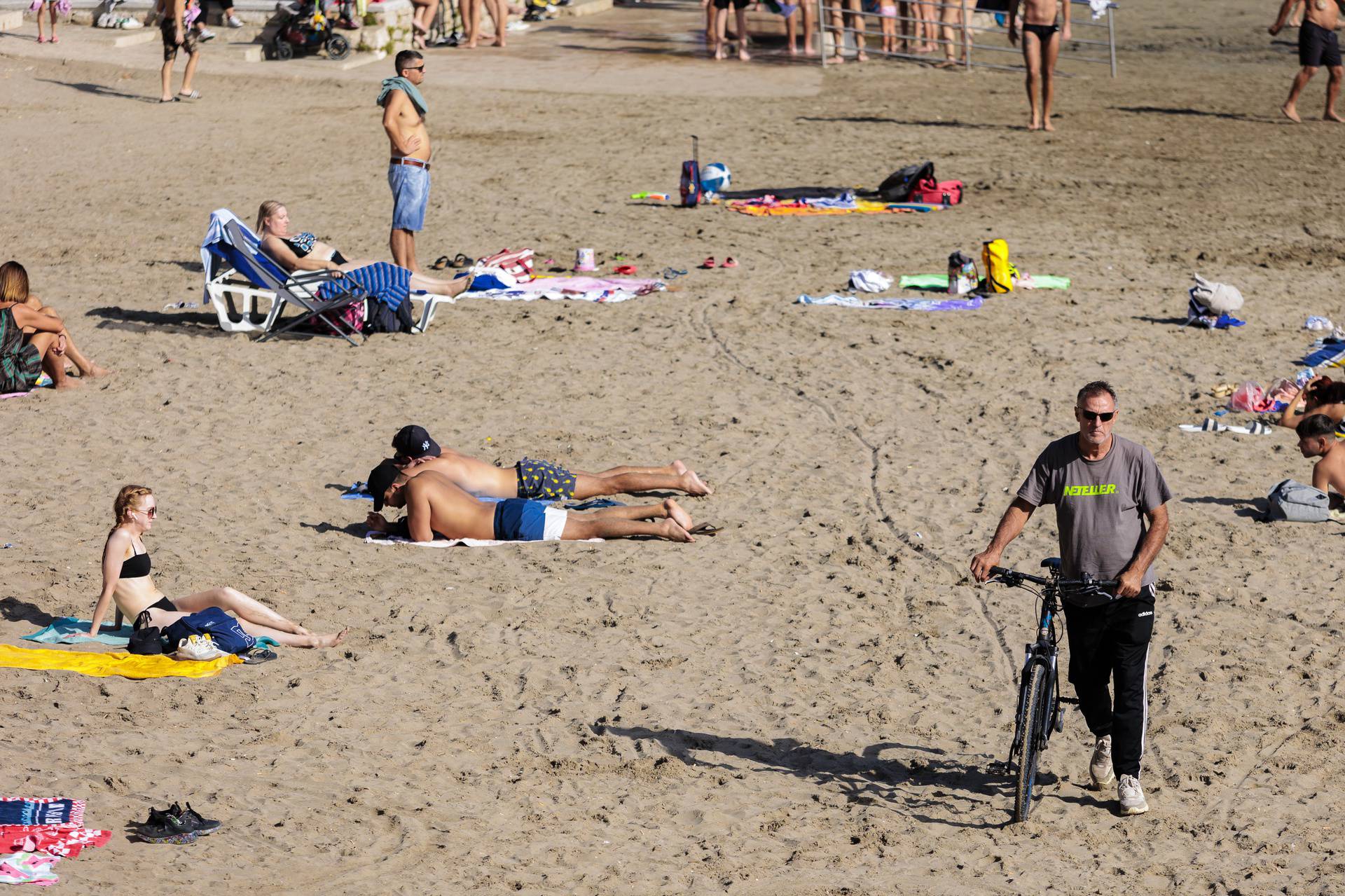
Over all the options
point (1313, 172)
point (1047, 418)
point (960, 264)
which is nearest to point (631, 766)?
point (1047, 418)

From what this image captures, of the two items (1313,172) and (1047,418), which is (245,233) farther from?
(1313,172)

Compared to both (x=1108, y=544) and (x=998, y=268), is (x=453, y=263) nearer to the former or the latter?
(x=998, y=268)

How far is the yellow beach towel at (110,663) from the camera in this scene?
6781mm

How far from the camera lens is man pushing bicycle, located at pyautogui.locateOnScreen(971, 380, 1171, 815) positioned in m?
5.66

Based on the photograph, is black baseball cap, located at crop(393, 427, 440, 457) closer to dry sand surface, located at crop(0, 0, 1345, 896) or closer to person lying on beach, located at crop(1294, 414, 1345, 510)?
dry sand surface, located at crop(0, 0, 1345, 896)

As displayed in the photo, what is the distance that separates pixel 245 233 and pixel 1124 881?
8.67 m

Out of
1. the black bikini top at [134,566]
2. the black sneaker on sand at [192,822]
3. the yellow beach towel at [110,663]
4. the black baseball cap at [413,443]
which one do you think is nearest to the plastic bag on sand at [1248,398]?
the black baseball cap at [413,443]

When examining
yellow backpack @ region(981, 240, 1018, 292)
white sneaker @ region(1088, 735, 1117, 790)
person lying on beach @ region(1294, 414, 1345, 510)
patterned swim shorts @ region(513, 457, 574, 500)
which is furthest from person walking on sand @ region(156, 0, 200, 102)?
white sneaker @ region(1088, 735, 1117, 790)

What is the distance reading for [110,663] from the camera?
22.5 feet

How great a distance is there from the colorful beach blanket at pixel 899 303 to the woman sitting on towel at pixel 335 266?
2.85m

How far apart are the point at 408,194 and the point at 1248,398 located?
6.50 meters

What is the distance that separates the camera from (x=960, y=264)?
42.2 ft

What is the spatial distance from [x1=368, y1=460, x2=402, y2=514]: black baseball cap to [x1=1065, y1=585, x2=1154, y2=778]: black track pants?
3.86 m

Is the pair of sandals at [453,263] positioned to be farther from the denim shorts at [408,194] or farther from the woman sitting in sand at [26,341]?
the woman sitting in sand at [26,341]
